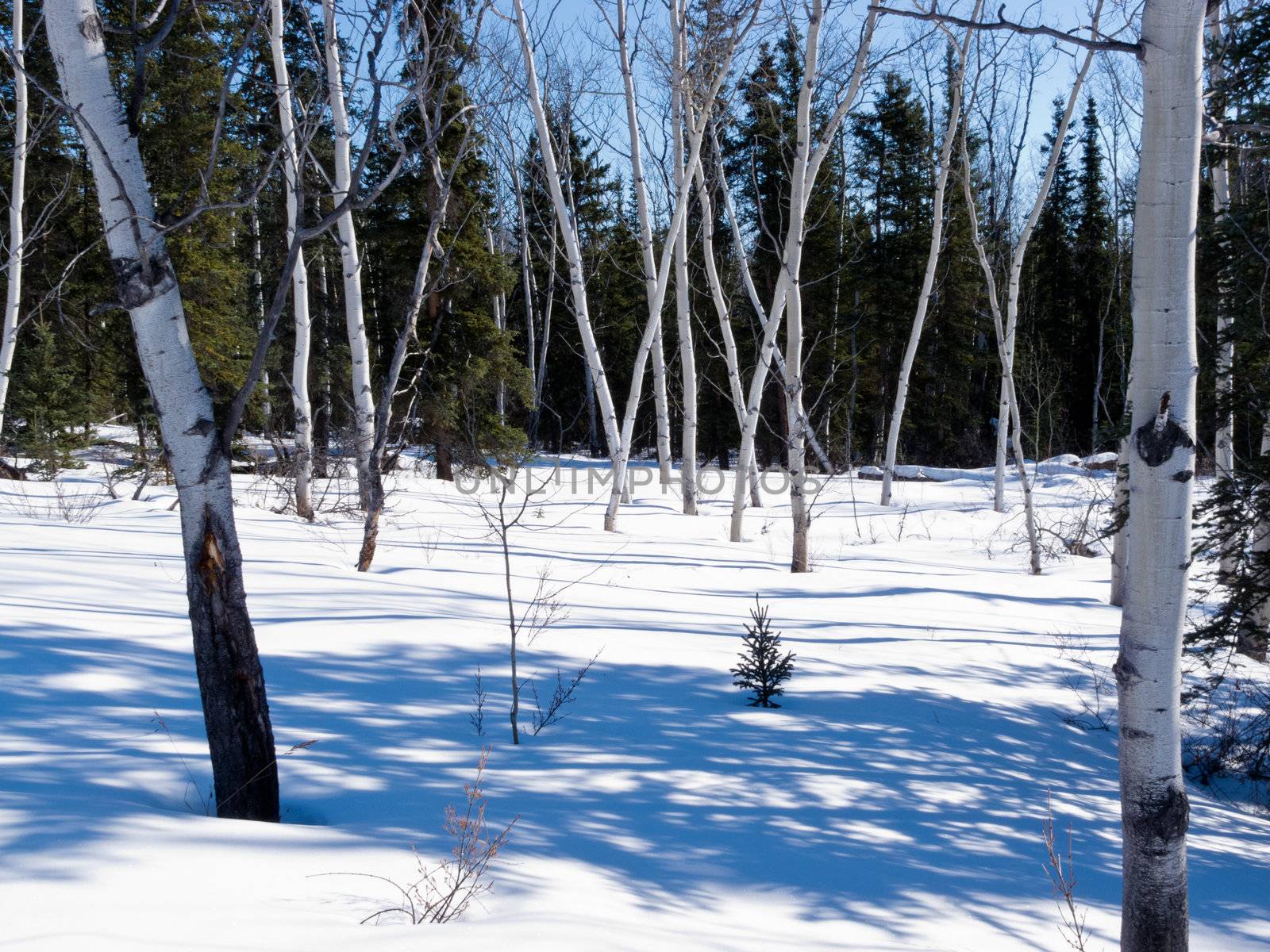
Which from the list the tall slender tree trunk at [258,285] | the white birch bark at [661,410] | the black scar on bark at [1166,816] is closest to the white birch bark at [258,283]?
the tall slender tree trunk at [258,285]

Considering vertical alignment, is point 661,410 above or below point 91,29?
below

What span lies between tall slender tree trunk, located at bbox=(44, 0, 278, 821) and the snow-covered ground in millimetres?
245

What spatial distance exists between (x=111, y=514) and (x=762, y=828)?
28.3 ft

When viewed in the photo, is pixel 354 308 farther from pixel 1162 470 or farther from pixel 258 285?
pixel 258 285

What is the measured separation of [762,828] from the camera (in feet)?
10.6

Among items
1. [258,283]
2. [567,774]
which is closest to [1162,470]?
[567,774]

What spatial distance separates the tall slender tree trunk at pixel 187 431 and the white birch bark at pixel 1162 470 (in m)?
2.78

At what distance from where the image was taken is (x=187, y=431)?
2543 millimetres

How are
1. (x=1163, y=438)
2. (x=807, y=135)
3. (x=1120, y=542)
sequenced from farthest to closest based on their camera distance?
(x=807, y=135), (x=1120, y=542), (x=1163, y=438)

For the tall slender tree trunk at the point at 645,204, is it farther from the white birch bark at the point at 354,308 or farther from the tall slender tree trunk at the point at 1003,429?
the tall slender tree trunk at the point at 1003,429

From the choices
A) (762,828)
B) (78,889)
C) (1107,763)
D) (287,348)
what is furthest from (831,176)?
(78,889)

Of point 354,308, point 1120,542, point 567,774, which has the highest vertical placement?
point 354,308

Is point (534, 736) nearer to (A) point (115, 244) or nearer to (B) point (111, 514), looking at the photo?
(A) point (115, 244)

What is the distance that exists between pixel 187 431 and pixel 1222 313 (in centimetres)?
655
